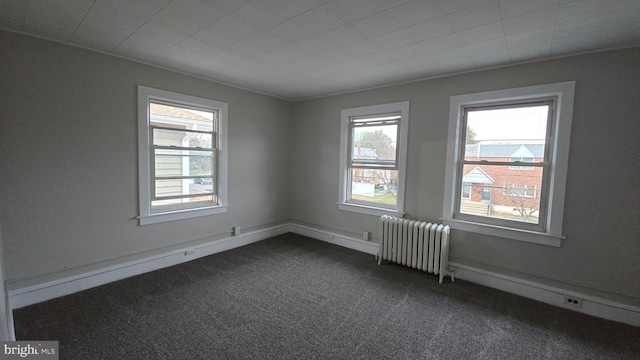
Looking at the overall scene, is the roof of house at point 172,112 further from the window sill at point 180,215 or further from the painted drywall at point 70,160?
the window sill at point 180,215

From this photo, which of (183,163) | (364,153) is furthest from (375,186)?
(183,163)

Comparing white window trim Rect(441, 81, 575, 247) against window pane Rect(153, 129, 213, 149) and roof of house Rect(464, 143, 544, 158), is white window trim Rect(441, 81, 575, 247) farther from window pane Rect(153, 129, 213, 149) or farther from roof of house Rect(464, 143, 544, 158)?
window pane Rect(153, 129, 213, 149)

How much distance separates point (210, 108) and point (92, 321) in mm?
2665

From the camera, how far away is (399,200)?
3650mm

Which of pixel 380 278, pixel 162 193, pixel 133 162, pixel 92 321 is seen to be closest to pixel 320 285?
pixel 380 278

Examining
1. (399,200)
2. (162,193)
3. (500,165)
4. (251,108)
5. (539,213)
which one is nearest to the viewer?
(539,213)

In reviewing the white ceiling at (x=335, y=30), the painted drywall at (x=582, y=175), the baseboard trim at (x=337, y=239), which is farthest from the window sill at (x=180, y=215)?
the painted drywall at (x=582, y=175)

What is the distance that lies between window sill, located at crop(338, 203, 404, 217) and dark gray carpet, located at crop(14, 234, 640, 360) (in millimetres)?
876

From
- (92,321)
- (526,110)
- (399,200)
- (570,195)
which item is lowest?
(92,321)

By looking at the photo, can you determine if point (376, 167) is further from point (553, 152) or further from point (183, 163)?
point (183, 163)

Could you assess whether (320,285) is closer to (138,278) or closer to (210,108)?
(138,278)

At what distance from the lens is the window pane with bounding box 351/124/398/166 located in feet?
12.4

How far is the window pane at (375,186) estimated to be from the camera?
12.5 feet

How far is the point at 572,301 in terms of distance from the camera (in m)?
2.57
